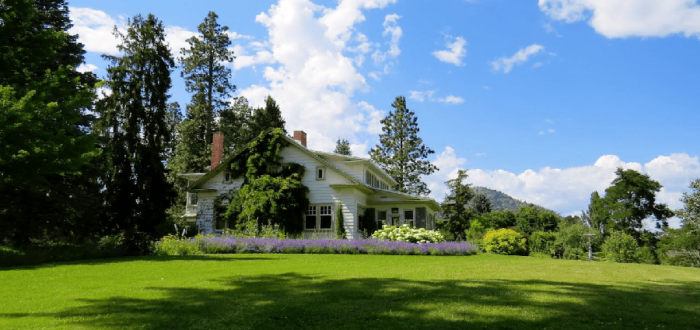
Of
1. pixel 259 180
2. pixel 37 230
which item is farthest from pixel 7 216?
pixel 259 180

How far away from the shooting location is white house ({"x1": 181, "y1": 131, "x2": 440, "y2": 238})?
93.8 ft

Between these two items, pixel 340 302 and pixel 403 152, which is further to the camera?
pixel 403 152

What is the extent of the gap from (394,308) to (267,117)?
4223cm

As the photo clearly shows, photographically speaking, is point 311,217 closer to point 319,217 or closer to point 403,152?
point 319,217

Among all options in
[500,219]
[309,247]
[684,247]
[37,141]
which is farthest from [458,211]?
[37,141]

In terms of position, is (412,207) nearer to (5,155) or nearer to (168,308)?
(5,155)

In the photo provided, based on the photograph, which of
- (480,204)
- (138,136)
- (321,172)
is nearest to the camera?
(138,136)

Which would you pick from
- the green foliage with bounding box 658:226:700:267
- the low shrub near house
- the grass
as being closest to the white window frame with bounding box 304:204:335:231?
the low shrub near house

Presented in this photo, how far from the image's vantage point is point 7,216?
1669 centimetres

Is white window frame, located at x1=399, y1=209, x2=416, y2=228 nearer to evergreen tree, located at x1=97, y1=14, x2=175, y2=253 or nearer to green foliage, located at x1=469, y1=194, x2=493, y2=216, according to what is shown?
evergreen tree, located at x1=97, y1=14, x2=175, y2=253

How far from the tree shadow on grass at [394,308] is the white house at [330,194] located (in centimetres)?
1997

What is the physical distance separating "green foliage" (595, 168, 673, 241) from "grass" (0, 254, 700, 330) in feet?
137

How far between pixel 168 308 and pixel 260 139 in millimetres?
23544

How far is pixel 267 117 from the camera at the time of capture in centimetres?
4703
